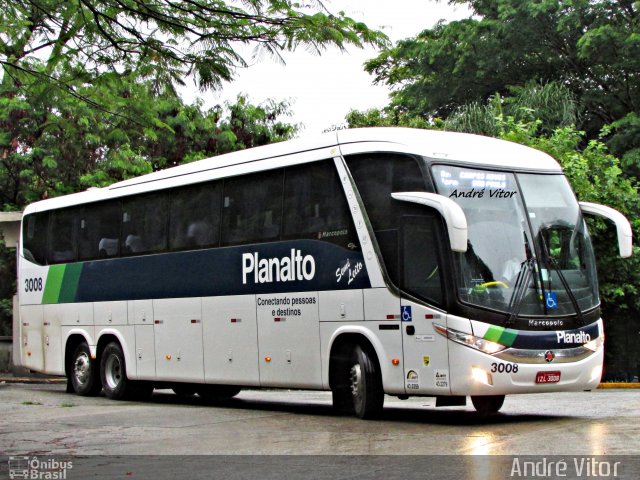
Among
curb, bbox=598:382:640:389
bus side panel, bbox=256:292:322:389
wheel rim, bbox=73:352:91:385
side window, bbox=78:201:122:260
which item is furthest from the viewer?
curb, bbox=598:382:640:389

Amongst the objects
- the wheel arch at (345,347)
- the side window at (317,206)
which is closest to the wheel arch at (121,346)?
the side window at (317,206)

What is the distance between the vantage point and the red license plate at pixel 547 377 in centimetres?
1309

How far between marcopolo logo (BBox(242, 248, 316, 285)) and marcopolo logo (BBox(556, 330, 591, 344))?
11.6 feet

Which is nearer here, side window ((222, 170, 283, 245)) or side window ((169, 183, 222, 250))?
side window ((222, 170, 283, 245))

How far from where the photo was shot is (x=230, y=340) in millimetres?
16859

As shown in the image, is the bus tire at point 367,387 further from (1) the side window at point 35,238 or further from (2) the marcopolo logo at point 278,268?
(1) the side window at point 35,238

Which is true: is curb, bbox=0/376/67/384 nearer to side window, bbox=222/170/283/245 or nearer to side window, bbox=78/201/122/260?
side window, bbox=78/201/122/260

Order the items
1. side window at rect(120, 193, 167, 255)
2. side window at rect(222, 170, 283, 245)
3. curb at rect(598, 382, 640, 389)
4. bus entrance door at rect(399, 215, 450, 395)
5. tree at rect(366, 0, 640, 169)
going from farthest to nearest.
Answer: tree at rect(366, 0, 640, 169), curb at rect(598, 382, 640, 389), side window at rect(120, 193, 167, 255), side window at rect(222, 170, 283, 245), bus entrance door at rect(399, 215, 450, 395)

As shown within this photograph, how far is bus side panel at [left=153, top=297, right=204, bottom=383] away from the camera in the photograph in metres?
17.6

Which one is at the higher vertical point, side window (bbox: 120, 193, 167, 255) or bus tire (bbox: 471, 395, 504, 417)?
side window (bbox: 120, 193, 167, 255)

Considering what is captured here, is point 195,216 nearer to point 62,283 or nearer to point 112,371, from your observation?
point 112,371

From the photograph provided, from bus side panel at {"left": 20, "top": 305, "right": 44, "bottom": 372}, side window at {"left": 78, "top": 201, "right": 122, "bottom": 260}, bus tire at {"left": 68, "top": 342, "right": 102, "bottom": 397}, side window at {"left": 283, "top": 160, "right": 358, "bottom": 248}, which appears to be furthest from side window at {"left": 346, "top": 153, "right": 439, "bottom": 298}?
bus side panel at {"left": 20, "top": 305, "right": 44, "bottom": 372}

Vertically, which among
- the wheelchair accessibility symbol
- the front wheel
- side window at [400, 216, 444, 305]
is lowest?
the front wheel

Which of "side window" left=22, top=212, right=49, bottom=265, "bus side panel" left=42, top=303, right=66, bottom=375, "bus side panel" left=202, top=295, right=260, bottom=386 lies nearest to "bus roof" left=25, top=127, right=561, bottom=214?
"bus side panel" left=202, top=295, right=260, bottom=386
